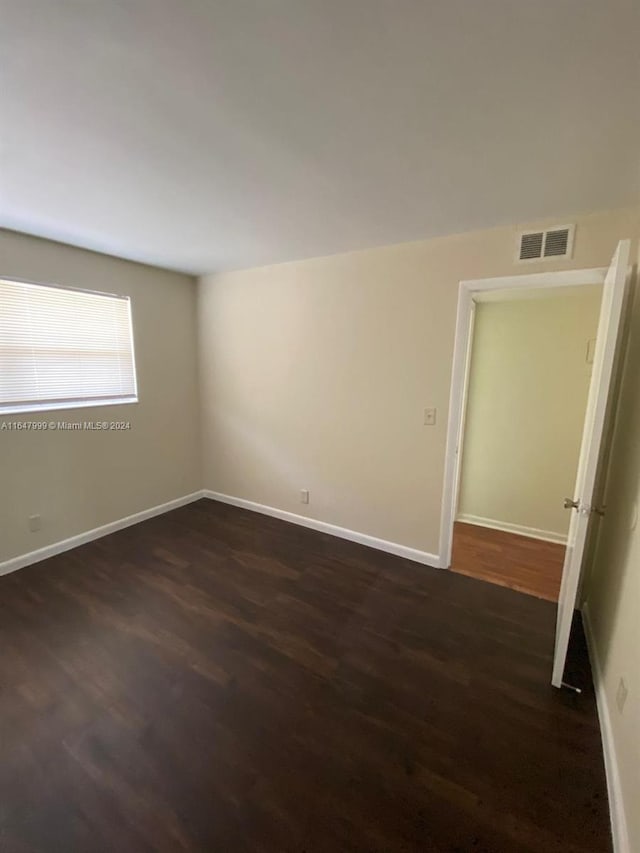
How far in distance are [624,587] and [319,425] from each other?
2.27 metres

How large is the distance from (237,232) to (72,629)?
2731mm

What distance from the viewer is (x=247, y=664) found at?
1.87 meters

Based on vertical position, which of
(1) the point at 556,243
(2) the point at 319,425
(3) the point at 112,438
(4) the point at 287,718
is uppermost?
(1) the point at 556,243

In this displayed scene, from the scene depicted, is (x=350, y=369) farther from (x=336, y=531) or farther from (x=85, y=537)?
(x=85, y=537)

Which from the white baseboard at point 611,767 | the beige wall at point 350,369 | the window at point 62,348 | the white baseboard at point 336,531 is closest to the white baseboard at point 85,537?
the white baseboard at point 336,531

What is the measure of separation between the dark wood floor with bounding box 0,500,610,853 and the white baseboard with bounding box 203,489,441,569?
0.22 meters

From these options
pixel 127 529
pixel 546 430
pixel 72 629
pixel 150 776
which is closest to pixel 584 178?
pixel 546 430

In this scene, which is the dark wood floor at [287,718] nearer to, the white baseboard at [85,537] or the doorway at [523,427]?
the white baseboard at [85,537]

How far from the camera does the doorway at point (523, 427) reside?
302cm

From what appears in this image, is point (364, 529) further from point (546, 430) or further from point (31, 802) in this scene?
point (31, 802)

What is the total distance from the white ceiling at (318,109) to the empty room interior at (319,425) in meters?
0.01

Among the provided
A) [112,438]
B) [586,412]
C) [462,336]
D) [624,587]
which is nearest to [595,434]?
[624,587]

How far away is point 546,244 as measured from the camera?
214 centimetres

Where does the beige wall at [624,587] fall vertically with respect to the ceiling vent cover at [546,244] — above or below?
below
